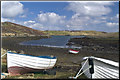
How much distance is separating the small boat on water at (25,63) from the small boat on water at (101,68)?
8.42 ft

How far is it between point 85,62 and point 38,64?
9.50ft

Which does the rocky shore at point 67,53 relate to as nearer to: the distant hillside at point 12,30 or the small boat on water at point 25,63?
the small boat on water at point 25,63

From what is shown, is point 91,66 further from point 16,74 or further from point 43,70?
point 16,74

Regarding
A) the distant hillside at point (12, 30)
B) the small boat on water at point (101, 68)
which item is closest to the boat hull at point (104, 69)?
the small boat on water at point (101, 68)

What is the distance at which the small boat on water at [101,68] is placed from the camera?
201 inches

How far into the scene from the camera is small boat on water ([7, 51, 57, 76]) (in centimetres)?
751

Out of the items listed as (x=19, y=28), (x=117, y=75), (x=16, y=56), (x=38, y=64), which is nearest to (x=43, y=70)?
(x=38, y=64)

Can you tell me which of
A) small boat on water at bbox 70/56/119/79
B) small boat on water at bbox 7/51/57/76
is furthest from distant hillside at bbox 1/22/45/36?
small boat on water at bbox 70/56/119/79

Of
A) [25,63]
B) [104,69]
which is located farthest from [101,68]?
[25,63]

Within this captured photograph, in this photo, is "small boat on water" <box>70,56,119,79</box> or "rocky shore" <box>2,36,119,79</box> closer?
"small boat on water" <box>70,56,119,79</box>

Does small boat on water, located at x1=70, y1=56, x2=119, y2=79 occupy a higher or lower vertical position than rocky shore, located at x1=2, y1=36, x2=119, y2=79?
higher

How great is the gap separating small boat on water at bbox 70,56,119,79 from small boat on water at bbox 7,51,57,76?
2.57 m

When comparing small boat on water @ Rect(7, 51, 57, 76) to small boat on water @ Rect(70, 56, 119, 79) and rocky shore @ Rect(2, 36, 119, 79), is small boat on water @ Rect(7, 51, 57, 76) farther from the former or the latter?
small boat on water @ Rect(70, 56, 119, 79)

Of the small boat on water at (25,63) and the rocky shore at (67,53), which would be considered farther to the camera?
the rocky shore at (67,53)
